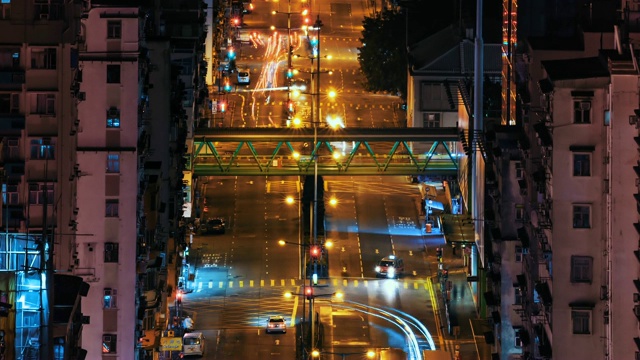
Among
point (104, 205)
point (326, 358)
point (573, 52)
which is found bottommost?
point (326, 358)

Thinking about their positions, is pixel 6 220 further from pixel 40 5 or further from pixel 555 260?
pixel 555 260

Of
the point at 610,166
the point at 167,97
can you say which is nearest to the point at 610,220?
the point at 610,166

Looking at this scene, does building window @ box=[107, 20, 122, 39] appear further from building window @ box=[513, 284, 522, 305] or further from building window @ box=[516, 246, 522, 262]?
building window @ box=[516, 246, 522, 262]

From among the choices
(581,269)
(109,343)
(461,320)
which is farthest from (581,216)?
(461,320)

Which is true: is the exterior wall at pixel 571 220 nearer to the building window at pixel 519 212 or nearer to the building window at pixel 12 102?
the building window at pixel 12 102

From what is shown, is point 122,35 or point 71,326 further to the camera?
point 122,35

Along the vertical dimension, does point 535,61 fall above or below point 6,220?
above

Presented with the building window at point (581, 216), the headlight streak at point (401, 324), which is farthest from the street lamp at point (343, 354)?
the building window at point (581, 216)
